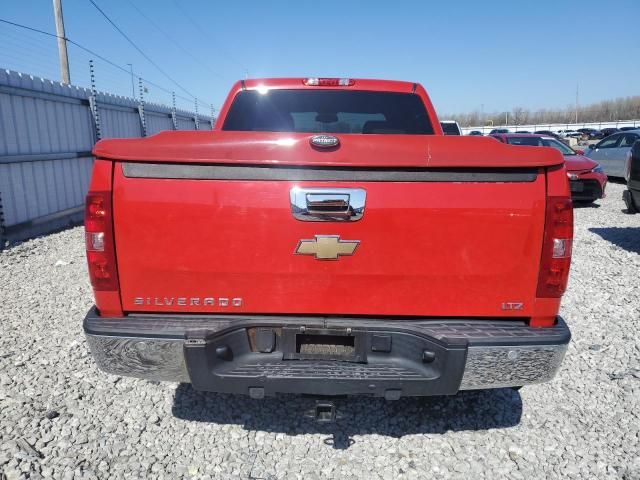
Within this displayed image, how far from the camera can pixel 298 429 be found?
8.98 ft

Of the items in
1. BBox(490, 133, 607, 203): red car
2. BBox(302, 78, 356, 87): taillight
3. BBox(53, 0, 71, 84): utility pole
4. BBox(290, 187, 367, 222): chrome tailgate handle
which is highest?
BBox(53, 0, 71, 84): utility pole

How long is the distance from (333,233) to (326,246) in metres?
0.07

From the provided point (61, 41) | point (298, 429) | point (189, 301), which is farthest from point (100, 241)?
point (61, 41)

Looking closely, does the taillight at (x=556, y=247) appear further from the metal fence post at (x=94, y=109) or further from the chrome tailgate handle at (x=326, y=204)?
the metal fence post at (x=94, y=109)

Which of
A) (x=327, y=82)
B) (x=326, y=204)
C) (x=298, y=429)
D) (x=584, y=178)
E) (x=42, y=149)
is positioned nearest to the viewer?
(x=326, y=204)

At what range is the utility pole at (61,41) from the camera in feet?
45.6

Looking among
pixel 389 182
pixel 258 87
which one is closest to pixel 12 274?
pixel 258 87

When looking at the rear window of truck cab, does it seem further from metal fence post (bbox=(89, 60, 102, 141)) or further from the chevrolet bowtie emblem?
metal fence post (bbox=(89, 60, 102, 141))

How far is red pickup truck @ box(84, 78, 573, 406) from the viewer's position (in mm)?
2053

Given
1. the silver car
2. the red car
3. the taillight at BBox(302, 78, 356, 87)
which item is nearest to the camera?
the taillight at BBox(302, 78, 356, 87)

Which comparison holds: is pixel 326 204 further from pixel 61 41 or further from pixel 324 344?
pixel 61 41

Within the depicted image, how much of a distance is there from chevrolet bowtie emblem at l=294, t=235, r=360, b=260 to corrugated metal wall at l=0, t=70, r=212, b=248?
6.53m

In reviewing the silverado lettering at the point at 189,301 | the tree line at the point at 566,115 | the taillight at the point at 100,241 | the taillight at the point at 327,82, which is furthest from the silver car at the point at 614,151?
the tree line at the point at 566,115

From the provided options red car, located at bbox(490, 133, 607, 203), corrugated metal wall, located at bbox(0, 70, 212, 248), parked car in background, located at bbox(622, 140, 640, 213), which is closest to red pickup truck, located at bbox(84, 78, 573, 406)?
corrugated metal wall, located at bbox(0, 70, 212, 248)
